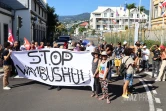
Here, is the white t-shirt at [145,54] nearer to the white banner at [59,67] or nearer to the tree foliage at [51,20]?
the white banner at [59,67]

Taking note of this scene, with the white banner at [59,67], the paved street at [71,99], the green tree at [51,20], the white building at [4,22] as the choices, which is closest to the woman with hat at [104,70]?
the paved street at [71,99]

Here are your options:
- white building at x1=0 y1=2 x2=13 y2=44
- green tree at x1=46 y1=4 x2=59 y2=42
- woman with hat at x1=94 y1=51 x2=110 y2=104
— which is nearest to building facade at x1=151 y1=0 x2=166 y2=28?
white building at x1=0 y1=2 x2=13 y2=44

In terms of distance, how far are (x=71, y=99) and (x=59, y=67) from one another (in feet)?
5.82

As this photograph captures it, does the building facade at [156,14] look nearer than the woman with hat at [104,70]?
No

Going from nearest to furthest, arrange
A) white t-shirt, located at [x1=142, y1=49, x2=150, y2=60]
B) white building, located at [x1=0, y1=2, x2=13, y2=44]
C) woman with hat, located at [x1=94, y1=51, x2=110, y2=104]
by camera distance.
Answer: woman with hat, located at [x1=94, y1=51, x2=110, y2=104] < white t-shirt, located at [x1=142, y1=49, x2=150, y2=60] < white building, located at [x1=0, y1=2, x2=13, y2=44]

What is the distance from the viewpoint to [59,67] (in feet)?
31.8

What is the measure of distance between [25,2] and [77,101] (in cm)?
2792

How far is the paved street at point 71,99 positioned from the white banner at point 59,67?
36 centimetres

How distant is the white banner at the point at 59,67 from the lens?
9.37 meters

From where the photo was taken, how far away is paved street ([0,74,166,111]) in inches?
288

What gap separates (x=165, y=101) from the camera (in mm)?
8289

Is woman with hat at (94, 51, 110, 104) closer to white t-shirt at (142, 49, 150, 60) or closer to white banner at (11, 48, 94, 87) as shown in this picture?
white banner at (11, 48, 94, 87)

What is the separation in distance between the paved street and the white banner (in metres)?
0.36

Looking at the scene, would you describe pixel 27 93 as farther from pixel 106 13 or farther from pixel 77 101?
pixel 106 13
